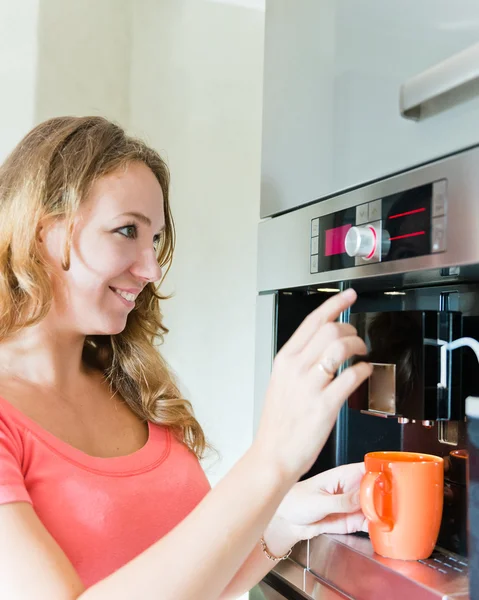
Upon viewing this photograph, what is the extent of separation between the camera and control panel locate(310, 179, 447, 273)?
561 mm

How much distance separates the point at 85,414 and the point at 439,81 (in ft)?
2.05

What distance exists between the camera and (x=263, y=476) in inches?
22.8

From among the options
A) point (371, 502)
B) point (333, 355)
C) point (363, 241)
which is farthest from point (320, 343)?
point (371, 502)

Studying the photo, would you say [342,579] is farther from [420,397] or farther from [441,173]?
[441,173]

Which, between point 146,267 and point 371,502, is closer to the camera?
point 371,502

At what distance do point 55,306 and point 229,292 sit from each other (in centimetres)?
74

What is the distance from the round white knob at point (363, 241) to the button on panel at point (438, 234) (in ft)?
0.25

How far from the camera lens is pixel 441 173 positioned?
56 cm

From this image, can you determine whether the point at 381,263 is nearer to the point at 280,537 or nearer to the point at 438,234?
the point at 438,234

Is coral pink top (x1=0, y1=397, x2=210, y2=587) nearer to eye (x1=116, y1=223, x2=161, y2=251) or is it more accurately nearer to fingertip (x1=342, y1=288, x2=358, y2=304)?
eye (x1=116, y1=223, x2=161, y2=251)

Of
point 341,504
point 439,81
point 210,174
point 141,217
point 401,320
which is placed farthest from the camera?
point 210,174

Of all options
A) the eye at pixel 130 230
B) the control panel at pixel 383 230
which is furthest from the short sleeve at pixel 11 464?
the control panel at pixel 383 230

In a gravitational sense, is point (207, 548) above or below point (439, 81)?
below

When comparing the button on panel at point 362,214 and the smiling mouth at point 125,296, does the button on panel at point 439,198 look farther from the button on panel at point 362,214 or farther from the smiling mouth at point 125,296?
the smiling mouth at point 125,296
